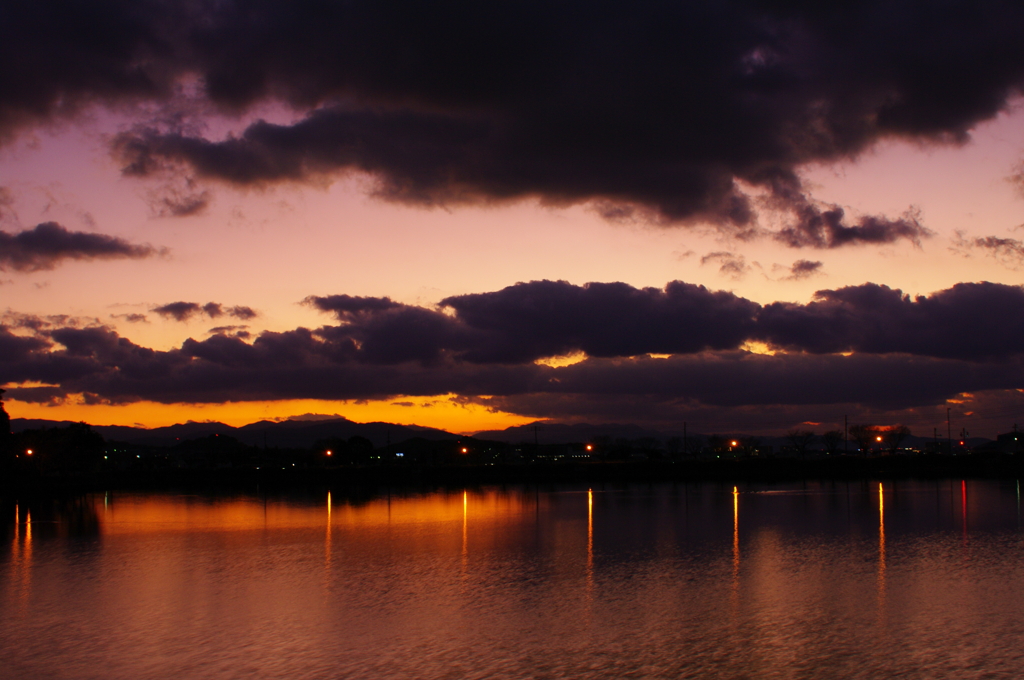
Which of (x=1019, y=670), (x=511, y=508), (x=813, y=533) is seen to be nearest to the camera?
(x=1019, y=670)

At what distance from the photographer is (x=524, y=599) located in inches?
1085

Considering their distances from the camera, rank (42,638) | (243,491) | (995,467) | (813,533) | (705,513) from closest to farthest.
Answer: (42,638) → (813,533) → (705,513) → (243,491) → (995,467)

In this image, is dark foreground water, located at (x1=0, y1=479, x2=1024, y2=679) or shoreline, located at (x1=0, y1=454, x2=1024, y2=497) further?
shoreline, located at (x1=0, y1=454, x2=1024, y2=497)

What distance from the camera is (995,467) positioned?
12156 centimetres

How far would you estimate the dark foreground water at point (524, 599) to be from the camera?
20328mm

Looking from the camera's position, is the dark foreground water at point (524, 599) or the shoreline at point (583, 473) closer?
the dark foreground water at point (524, 599)

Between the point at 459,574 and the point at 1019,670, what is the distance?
19.8m

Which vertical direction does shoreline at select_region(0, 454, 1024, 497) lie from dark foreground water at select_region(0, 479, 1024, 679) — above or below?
below

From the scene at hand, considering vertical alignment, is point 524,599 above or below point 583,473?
above

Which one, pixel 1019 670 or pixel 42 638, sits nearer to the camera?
pixel 1019 670

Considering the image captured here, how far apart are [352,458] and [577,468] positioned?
59.7 metres

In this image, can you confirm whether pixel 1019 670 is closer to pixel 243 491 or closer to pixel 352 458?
pixel 243 491

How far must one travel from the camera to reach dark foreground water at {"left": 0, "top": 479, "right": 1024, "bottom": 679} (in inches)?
800

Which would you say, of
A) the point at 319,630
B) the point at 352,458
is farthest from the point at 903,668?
the point at 352,458
